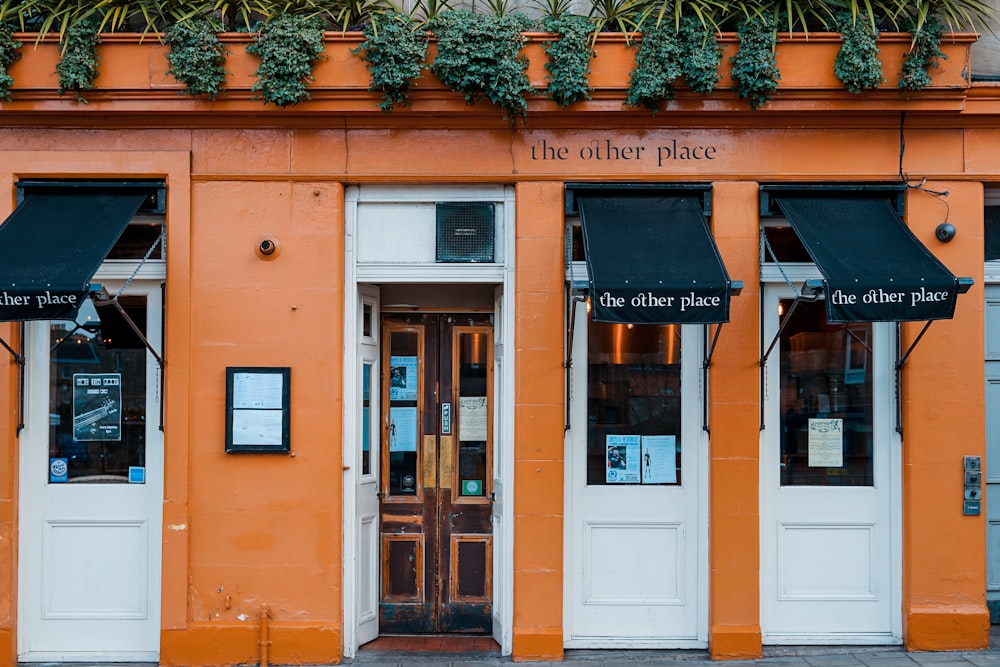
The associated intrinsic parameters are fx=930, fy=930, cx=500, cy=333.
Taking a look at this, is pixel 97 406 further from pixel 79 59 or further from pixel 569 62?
pixel 569 62

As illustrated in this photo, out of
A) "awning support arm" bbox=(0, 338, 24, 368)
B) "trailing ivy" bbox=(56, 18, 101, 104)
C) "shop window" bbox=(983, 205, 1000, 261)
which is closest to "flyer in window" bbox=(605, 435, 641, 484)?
"shop window" bbox=(983, 205, 1000, 261)

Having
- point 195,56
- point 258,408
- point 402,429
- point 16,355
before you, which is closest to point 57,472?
point 16,355

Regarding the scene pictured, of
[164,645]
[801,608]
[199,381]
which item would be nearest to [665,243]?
[801,608]

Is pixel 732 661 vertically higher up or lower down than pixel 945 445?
lower down

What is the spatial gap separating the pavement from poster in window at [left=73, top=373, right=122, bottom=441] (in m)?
2.75

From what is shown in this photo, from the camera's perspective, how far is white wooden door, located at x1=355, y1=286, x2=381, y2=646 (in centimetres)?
779

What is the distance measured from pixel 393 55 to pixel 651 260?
2.54 meters

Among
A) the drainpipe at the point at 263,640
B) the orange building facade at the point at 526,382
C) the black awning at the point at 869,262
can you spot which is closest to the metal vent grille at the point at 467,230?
the orange building facade at the point at 526,382

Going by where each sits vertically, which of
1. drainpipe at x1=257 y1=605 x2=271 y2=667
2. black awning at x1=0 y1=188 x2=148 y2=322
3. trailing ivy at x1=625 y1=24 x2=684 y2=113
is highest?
trailing ivy at x1=625 y1=24 x2=684 y2=113

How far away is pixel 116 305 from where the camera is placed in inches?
276

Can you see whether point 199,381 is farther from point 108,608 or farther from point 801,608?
point 801,608

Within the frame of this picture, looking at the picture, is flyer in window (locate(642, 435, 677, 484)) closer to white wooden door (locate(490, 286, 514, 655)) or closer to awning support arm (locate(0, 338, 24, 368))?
white wooden door (locate(490, 286, 514, 655))

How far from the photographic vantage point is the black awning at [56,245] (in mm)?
6500

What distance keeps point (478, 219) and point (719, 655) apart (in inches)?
158
